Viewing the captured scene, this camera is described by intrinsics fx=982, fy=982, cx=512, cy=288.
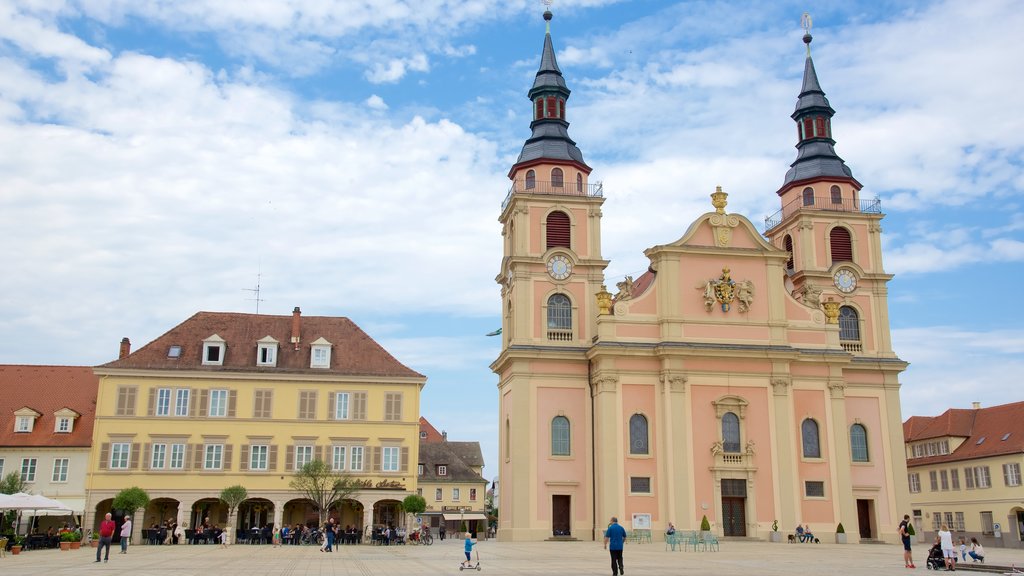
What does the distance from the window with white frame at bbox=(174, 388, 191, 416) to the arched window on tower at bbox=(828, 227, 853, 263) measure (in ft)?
116

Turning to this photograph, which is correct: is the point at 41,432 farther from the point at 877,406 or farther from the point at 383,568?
the point at 877,406

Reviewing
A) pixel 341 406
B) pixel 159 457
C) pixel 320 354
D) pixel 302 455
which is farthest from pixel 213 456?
pixel 320 354

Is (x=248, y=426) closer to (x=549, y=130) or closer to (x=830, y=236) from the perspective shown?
(x=549, y=130)

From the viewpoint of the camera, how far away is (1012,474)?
182 feet

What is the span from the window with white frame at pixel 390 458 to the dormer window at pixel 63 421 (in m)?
15.3

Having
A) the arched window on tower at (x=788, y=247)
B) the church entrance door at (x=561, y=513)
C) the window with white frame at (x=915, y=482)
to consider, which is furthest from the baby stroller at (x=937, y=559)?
the window with white frame at (x=915, y=482)

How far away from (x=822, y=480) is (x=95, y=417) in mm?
35683

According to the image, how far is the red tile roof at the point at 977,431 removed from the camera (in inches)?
2259

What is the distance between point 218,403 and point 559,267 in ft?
60.2

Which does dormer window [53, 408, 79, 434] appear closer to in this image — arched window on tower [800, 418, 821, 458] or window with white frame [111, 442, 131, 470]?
window with white frame [111, 442, 131, 470]

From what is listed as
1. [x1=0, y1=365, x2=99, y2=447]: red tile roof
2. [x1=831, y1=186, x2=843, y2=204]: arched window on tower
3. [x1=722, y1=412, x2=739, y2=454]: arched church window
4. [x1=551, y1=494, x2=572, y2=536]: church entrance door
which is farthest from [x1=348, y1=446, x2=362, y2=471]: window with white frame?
[x1=831, y1=186, x2=843, y2=204]: arched window on tower

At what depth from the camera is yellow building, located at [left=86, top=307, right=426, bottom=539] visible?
46.9m

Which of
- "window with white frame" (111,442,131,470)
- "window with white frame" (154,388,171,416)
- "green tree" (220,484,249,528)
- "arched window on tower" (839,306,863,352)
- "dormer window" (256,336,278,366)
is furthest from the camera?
"arched window on tower" (839,306,863,352)

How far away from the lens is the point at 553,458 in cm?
4825
